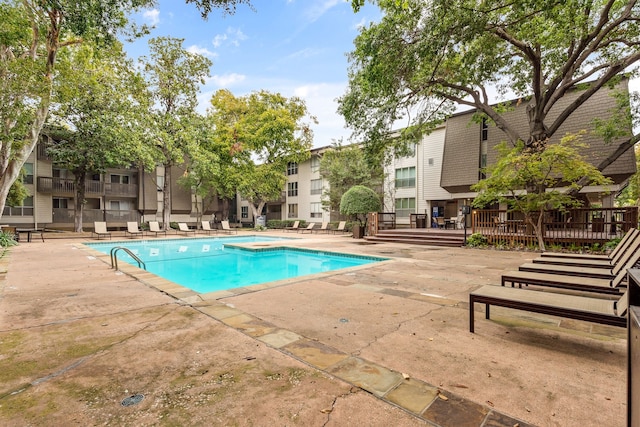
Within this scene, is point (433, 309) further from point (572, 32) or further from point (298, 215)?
point (298, 215)

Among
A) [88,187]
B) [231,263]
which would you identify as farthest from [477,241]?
[88,187]

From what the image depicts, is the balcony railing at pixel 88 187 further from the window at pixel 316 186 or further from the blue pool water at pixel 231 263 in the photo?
the window at pixel 316 186

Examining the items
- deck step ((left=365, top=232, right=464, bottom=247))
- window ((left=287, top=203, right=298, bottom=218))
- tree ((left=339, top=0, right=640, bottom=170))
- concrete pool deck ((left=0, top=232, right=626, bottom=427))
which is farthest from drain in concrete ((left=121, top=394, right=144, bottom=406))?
window ((left=287, top=203, right=298, bottom=218))

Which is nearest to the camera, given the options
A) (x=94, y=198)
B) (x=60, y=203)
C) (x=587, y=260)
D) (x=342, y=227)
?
(x=587, y=260)

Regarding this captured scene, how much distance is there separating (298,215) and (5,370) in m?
29.2

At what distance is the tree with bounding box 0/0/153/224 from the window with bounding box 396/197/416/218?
18938 mm

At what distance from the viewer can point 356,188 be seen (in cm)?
1792

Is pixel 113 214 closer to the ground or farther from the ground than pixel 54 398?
farther from the ground

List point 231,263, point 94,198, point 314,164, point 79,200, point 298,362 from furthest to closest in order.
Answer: point 314,164 → point 94,198 → point 79,200 → point 231,263 → point 298,362

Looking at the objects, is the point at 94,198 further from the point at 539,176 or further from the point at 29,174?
the point at 539,176

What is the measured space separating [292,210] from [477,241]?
74.6 ft

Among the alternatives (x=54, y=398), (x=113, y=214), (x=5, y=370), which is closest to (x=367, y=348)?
(x=54, y=398)

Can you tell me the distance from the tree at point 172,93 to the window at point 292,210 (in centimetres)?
1289

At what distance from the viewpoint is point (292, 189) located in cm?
3259
